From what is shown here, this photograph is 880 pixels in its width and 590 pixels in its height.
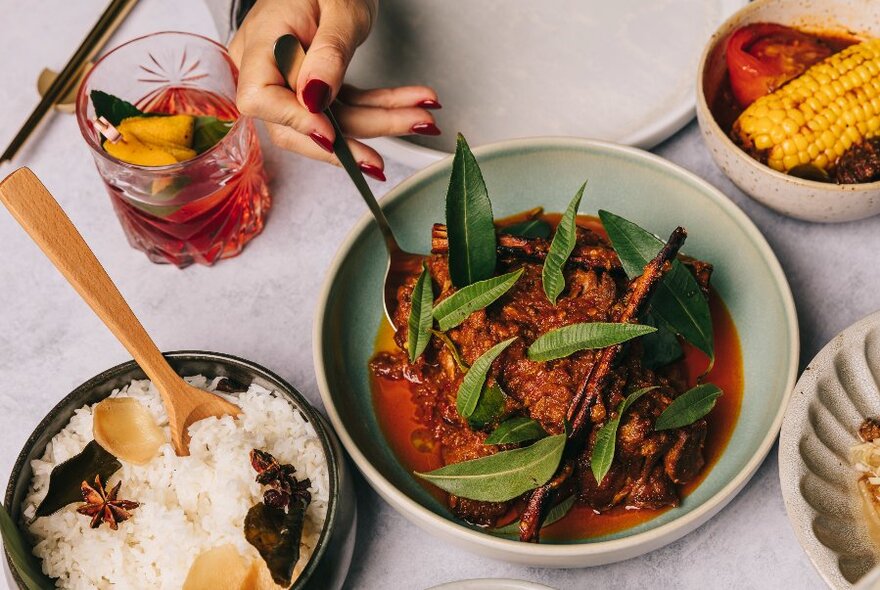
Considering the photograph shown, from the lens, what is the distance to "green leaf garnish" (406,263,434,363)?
5.39 ft

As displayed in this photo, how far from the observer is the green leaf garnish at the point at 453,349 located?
160 centimetres

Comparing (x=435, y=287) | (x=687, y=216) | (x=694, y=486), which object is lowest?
(x=694, y=486)

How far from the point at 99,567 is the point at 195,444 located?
25cm

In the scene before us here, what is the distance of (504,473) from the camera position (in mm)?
1484

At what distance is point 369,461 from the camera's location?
1.59 meters

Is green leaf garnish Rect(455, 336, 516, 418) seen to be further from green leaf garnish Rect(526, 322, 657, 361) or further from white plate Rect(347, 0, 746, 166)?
white plate Rect(347, 0, 746, 166)

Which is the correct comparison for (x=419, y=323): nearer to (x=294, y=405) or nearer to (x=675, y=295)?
(x=294, y=405)

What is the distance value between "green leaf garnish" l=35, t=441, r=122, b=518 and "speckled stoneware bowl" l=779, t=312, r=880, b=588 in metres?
1.14

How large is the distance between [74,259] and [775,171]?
1.32m

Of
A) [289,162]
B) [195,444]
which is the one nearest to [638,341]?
[195,444]

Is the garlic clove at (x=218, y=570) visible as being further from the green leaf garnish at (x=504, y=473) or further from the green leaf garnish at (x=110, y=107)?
the green leaf garnish at (x=110, y=107)

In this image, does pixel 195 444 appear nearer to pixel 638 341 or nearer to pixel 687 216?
pixel 638 341

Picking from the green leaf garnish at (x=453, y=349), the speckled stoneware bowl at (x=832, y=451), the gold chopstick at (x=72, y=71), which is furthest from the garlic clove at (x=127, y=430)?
the speckled stoneware bowl at (x=832, y=451)

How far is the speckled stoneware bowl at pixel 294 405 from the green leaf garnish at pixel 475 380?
24cm
